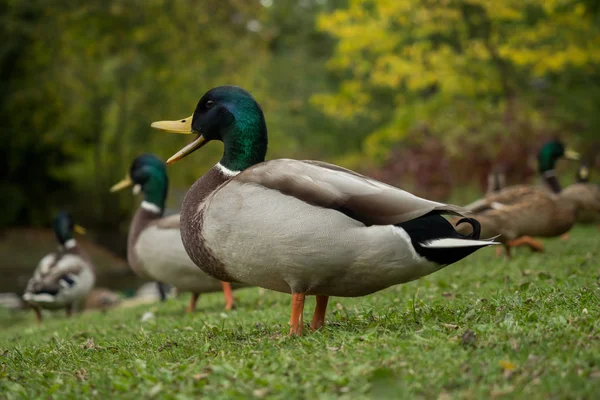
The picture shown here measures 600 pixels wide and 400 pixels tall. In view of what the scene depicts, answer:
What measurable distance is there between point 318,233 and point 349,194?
25cm

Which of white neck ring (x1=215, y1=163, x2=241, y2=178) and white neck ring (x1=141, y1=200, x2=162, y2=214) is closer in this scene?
white neck ring (x1=215, y1=163, x2=241, y2=178)

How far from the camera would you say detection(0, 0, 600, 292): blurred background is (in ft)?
61.6

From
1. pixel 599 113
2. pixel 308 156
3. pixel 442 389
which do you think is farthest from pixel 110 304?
pixel 308 156

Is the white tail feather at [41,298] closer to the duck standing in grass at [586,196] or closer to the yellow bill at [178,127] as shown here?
the yellow bill at [178,127]

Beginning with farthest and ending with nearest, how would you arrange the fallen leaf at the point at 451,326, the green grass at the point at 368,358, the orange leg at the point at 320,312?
the orange leg at the point at 320,312 < the fallen leaf at the point at 451,326 < the green grass at the point at 368,358

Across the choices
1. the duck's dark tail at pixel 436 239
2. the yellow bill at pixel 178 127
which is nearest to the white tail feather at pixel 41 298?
the yellow bill at pixel 178 127

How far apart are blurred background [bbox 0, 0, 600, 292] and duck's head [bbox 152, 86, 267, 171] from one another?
13.1m

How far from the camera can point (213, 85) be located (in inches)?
940

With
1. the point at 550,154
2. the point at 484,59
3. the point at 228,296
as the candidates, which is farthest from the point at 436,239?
the point at 484,59

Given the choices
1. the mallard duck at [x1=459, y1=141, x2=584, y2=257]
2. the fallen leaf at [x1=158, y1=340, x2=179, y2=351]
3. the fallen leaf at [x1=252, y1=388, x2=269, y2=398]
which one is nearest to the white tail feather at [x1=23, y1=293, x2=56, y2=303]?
the mallard duck at [x1=459, y1=141, x2=584, y2=257]

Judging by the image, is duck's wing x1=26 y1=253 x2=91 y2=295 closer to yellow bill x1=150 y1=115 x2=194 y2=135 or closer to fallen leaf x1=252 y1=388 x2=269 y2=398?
yellow bill x1=150 y1=115 x2=194 y2=135

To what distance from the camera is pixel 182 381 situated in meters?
2.99

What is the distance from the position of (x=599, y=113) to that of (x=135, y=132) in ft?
46.1

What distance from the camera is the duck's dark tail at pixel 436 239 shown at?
3672mm
